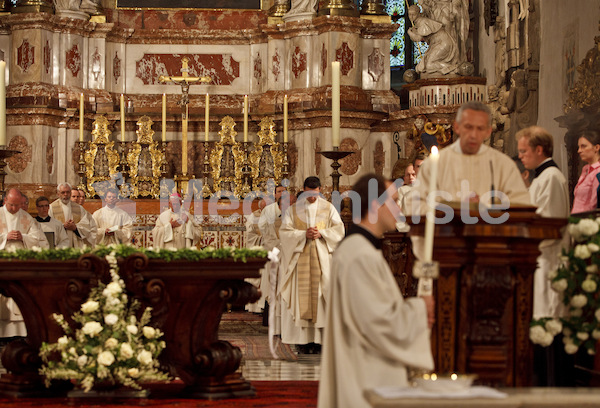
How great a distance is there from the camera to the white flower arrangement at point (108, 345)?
6.89 metres

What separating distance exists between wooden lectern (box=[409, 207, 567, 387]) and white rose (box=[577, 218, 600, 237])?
0.81 metres

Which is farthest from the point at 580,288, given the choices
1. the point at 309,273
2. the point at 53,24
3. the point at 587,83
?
the point at 53,24

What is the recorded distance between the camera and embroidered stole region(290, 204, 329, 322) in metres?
10.8

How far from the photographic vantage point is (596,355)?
652 cm

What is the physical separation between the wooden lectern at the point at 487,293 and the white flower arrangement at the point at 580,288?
2.51ft

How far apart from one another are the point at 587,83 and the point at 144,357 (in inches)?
244

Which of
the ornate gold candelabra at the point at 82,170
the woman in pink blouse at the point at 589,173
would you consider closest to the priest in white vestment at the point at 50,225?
the ornate gold candelabra at the point at 82,170

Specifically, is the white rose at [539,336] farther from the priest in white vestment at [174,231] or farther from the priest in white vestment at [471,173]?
the priest in white vestment at [174,231]

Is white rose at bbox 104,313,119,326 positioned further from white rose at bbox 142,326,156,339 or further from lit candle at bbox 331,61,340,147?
lit candle at bbox 331,61,340,147

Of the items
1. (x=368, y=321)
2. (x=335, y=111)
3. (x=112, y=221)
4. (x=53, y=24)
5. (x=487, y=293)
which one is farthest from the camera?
(x=53, y=24)

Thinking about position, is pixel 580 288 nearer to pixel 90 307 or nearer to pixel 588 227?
pixel 588 227

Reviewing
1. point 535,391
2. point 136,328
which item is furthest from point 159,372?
point 535,391

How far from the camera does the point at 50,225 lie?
11.7m

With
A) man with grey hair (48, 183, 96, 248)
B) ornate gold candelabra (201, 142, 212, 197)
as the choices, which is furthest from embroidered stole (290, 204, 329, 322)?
ornate gold candelabra (201, 142, 212, 197)
